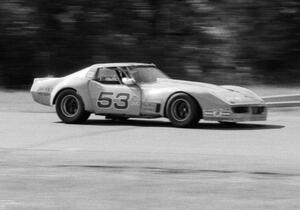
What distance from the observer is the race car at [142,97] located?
12422mm

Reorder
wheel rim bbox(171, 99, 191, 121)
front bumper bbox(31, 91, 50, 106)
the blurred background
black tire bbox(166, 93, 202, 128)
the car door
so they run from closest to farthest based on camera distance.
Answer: black tire bbox(166, 93, 202, 128) → wheel rim bbox(171, 99, 191, 121) → the car door → front bumper bbox(31, 91, 50, 106) → the blurred background

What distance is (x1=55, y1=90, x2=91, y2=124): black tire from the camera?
530 inches

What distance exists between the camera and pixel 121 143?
419 inches

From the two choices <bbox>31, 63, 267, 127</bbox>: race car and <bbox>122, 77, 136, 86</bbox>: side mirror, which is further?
<bbox>122, 77, 136, 86</bbox>: side mirror

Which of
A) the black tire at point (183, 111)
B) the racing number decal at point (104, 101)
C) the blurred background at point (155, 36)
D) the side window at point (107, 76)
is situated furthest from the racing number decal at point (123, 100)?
the blurred background at point (155, 36)

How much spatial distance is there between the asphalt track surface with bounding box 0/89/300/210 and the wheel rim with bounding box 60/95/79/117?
0.84 feet

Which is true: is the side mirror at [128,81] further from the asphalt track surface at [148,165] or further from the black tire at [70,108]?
the black tire at [70,108]

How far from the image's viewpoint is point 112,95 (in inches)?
521

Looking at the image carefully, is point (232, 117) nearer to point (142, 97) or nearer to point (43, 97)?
point (142, 97)

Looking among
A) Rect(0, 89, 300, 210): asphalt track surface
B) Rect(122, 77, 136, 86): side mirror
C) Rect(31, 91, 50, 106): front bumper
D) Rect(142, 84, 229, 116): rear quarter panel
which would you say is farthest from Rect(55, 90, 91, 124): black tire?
Rect(142, 84, 229, 116): rear quarter panel

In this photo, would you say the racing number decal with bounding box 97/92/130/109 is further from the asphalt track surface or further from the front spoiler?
the front spoiler

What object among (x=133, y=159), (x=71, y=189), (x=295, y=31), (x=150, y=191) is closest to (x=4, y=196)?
(x=71, y=189)

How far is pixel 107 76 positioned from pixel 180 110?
159cm

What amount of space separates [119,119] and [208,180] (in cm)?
685
